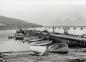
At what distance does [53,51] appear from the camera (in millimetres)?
37656

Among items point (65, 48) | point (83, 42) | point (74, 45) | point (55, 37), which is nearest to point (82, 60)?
point (65, 48)

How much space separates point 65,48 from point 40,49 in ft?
19.9

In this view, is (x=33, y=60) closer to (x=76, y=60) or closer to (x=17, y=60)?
(x=17, y=60)

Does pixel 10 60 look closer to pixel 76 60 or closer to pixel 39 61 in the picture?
pixel 39 61

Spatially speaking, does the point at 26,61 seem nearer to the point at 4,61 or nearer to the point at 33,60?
the point at 33,60

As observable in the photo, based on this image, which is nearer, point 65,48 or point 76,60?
point 76,60

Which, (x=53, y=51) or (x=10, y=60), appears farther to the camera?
(x=53, y=51)

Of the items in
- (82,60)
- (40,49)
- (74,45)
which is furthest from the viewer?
(74,45)

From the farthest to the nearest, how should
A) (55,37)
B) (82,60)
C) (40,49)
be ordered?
(55,37) < (40,49) < (82,60)

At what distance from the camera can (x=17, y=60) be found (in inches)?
1167

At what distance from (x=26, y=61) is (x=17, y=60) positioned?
191 centimetres

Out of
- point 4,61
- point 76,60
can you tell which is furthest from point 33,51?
point 76,60

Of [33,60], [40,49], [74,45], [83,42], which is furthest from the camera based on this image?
[74,45]

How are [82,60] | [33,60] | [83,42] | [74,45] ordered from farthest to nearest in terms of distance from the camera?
[74,45] < [83,42] < [33,60] < [82,60]
